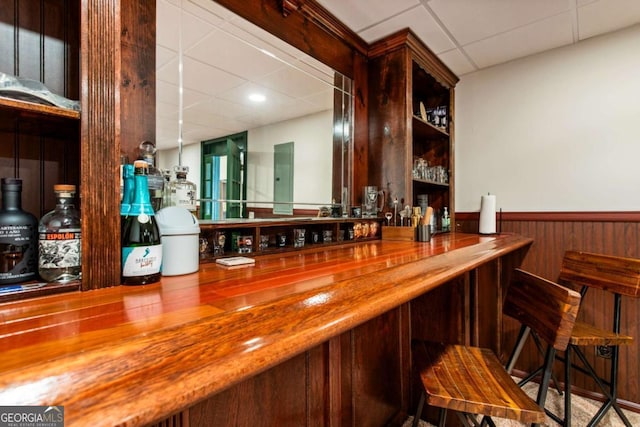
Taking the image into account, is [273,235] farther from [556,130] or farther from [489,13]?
[556,130]

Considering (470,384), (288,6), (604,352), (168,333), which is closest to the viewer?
(168,333)

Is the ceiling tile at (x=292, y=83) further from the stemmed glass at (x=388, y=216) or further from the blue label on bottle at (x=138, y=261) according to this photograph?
the blue label on bottle at (x=138, y=261)

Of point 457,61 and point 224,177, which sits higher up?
point 457,61

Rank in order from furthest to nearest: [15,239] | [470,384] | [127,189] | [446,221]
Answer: [446,221]
[470,384]
[127,189]
[15,239]

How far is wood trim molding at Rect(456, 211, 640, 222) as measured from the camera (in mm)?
1944

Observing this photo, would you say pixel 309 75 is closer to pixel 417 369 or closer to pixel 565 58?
pixel 417 369

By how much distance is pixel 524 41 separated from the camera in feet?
6.88

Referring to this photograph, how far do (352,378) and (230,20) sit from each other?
68.4 inches

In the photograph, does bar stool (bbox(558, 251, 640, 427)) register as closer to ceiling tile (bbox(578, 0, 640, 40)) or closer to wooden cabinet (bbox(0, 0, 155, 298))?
ceiling tile (bbox(578, 0, 640, 40))

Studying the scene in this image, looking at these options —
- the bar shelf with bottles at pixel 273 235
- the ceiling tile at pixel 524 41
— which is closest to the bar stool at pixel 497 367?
the bar shelf with bottles at pixel 273 235

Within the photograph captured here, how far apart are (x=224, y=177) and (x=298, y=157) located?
0.52 m

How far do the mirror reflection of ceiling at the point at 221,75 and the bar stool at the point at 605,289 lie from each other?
1908mm

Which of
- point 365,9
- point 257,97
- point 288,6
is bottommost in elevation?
point 257,97

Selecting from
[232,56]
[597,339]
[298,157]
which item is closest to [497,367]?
[597,339]
